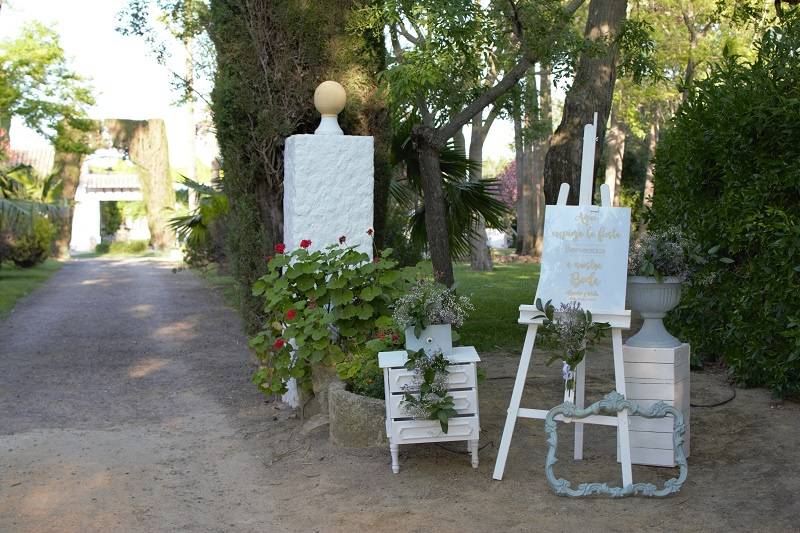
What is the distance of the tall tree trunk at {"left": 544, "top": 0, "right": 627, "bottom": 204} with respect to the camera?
9.80 meters

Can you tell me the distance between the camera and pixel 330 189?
265 inches

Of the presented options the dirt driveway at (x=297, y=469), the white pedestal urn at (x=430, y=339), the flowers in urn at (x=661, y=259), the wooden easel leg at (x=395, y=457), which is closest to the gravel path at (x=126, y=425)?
the dirt driveway at (x=297, y=469)

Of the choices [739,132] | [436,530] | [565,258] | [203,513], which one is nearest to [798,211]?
[739,132]

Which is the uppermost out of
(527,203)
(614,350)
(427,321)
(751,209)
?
(527,203)

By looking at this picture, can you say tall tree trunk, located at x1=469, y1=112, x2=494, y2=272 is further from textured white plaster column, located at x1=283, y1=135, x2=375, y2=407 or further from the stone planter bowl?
the stone planter bowl

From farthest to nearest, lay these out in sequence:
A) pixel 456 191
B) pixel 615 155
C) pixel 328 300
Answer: pixel 615 155
pixel 456 191
pixel 328 300

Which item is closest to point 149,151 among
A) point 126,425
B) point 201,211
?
point 201,211

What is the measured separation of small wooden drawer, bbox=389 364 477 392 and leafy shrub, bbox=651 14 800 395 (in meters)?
2.50

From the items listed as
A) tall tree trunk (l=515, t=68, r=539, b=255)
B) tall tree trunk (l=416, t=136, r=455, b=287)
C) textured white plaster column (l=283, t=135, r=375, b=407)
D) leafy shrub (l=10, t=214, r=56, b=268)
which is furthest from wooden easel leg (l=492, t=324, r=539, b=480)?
tall tree trunk (l=515, t=68, r=539, b=255)

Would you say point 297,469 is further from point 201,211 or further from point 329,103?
point 201,211

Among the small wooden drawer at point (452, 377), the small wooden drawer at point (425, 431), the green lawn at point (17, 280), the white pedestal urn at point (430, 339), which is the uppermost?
the white pedestal urn at point (430, 339)

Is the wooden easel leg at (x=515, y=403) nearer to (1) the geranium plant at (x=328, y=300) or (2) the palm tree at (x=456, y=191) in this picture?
(1) the geranium plant at (x=328, y=300)

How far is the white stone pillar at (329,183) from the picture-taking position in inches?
263

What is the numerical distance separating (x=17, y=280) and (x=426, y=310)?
18334 mm
